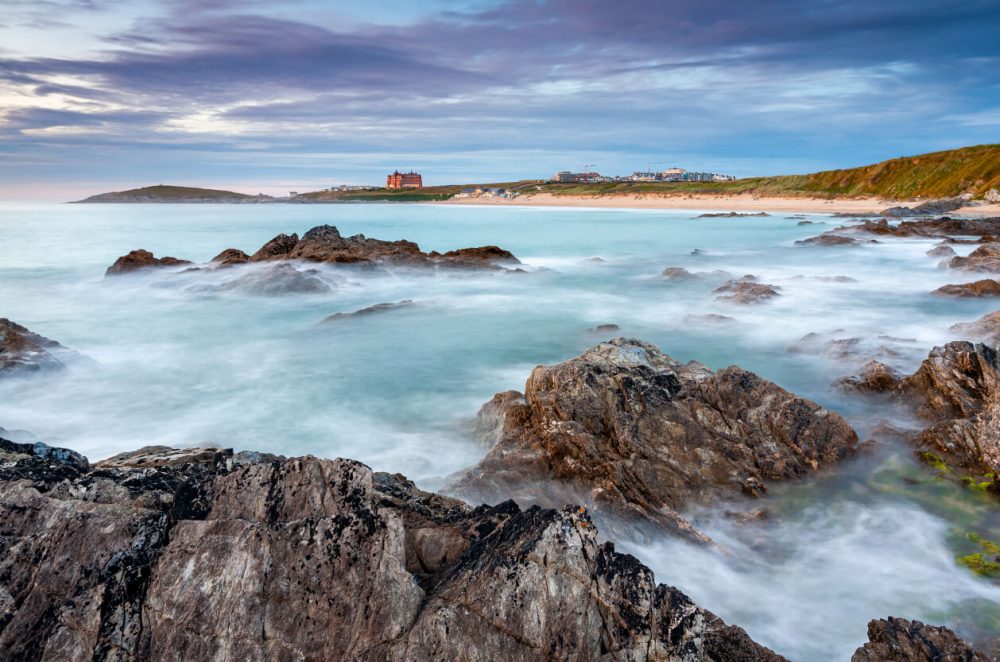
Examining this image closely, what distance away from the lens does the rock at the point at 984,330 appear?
44.1 feet

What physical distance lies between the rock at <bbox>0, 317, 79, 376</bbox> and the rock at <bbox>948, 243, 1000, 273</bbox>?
30070mm

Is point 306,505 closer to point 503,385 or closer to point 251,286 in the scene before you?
point 503,385

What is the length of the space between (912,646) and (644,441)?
12.4 ft

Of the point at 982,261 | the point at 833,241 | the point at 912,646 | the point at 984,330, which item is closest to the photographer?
the point at 912,646

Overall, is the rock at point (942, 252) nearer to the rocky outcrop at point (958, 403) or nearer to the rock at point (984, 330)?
the rock at point (984, 330)

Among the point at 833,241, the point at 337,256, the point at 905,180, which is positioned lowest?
the point at 833,241

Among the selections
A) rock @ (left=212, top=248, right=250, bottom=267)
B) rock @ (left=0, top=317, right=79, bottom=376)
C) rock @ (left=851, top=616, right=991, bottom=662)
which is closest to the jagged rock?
rock @ (left=212, top=248, right=250, bottom=267)

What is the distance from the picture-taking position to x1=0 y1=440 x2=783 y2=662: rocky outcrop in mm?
3959

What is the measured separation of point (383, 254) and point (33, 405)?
17811 mm

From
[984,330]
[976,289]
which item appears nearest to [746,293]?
[976,289]

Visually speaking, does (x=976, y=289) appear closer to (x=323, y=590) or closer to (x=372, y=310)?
(x=372, y=310)

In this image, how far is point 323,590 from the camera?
4.12 meters

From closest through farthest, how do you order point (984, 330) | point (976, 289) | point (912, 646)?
point (912, 646) < point (984, 330) < point (976, 289)

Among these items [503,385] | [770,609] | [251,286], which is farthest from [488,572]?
[251,286]
